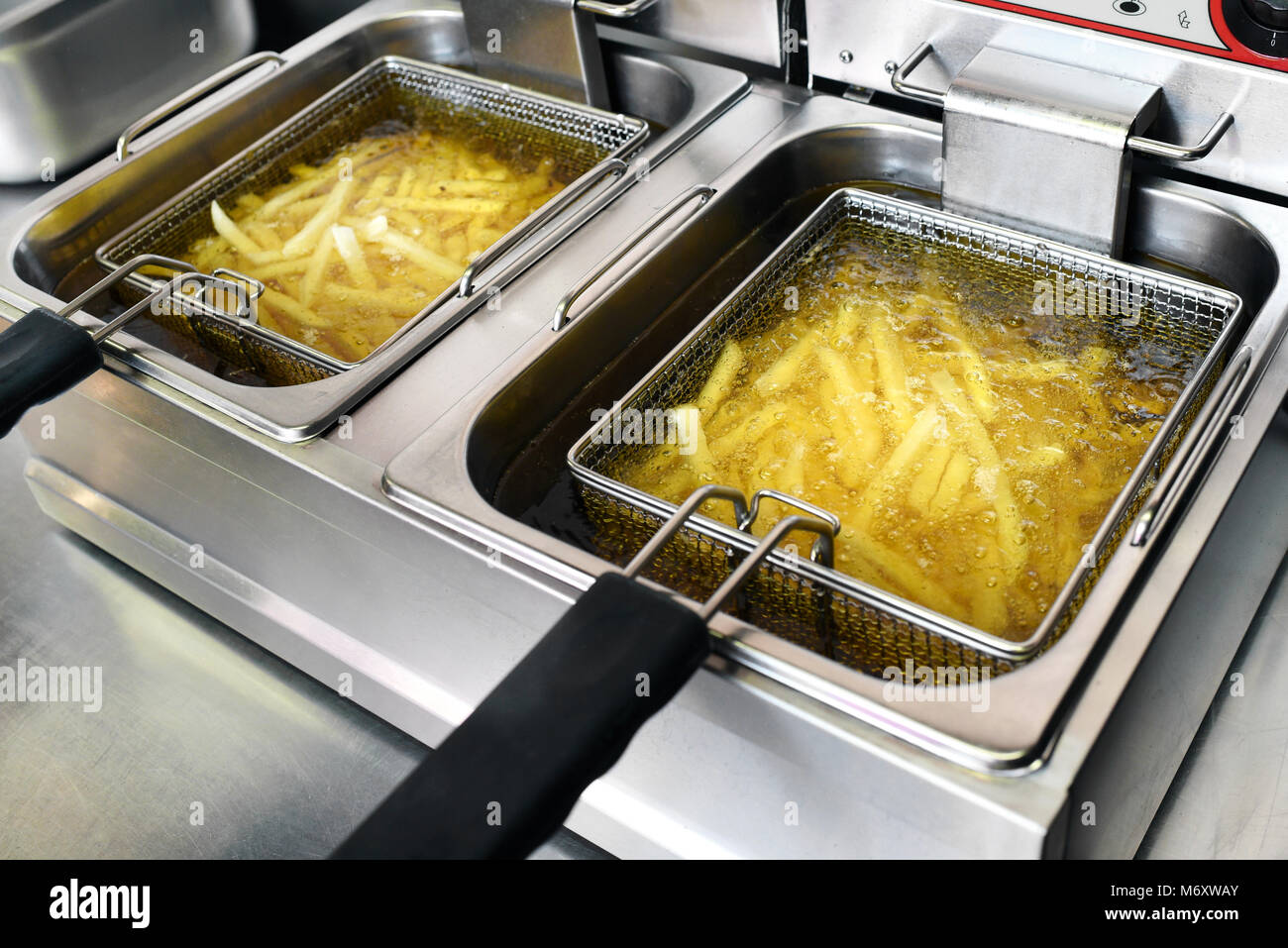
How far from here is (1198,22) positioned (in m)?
1.15

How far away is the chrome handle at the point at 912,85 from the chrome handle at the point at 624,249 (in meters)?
0.23

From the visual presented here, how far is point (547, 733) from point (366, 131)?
119cm

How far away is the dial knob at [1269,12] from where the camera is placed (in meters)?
1.09

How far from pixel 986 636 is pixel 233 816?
772 mm

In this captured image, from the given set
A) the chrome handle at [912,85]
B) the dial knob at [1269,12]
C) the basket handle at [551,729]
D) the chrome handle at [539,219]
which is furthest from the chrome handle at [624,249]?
the dial knob at [1269,12]

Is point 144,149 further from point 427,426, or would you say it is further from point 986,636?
point 986,636

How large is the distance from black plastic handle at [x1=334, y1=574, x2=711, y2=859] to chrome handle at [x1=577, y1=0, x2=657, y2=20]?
0.86 m

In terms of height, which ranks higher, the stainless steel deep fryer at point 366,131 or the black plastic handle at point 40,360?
the black plastic handle at point 40,360

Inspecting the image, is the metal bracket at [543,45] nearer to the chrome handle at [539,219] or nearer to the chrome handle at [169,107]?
the chrome handle at [539,219]

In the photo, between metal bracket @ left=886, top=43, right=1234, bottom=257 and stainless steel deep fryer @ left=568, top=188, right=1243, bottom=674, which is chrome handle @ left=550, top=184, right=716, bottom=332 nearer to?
stainless steel deep fryer @ left=568, top=188, right=1243, bottom=674

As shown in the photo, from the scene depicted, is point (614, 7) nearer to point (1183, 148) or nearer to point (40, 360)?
point (1183, 148)
